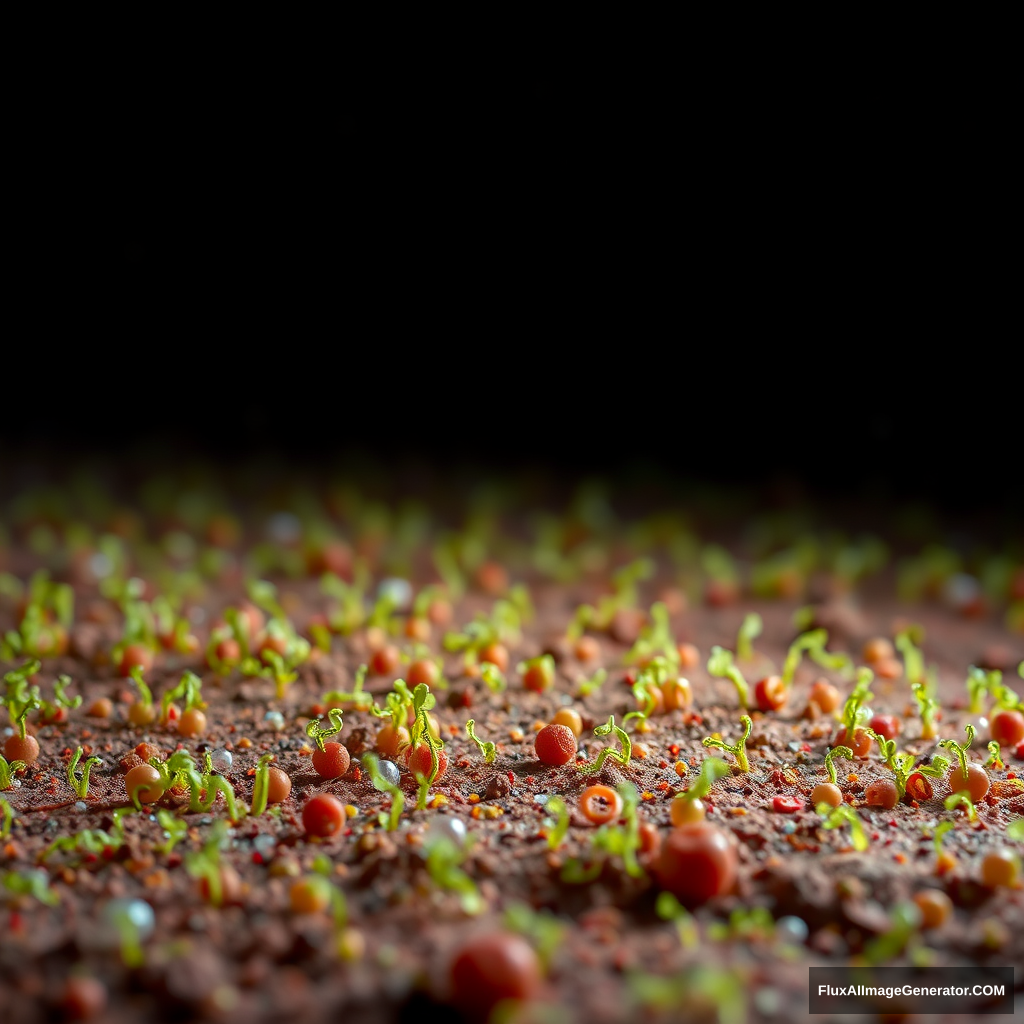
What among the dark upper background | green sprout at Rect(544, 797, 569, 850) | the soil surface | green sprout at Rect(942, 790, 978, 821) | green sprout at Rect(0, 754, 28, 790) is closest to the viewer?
the soil surface

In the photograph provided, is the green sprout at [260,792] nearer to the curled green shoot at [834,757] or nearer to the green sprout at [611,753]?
the green sprout at [611,753]

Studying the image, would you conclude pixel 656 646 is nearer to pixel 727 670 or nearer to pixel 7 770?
pixel 727 670

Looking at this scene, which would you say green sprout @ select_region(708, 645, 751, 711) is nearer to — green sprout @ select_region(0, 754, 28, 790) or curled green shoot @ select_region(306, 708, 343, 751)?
curled green shoot @ select_region(306, 708, 343, 751)

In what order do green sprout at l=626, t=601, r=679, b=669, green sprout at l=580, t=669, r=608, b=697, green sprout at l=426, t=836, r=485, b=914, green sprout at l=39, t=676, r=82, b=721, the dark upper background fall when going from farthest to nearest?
1. the dark upper background
2. green sprout at l=626, t=601, r=679, b=669
3. green sprout at l=580, t=669, r=608, b=697
4. green sprout at l=39, t=676, r=82, b=721
5. green sprout at l=426, t=836, r=485, b=914

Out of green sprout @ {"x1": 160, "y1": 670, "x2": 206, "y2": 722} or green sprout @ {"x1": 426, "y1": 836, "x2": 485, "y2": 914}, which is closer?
green sprout @ {"x1": 426, "y1": 836, "x2": 485, "y2": 914}

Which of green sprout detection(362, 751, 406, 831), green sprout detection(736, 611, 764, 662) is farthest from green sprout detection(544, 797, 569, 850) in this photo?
green sprout detection(736, 611, 764, 662)

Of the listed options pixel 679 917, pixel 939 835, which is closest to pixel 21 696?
pixel 679 917

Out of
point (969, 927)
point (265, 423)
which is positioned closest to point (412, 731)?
point (969, 927)
